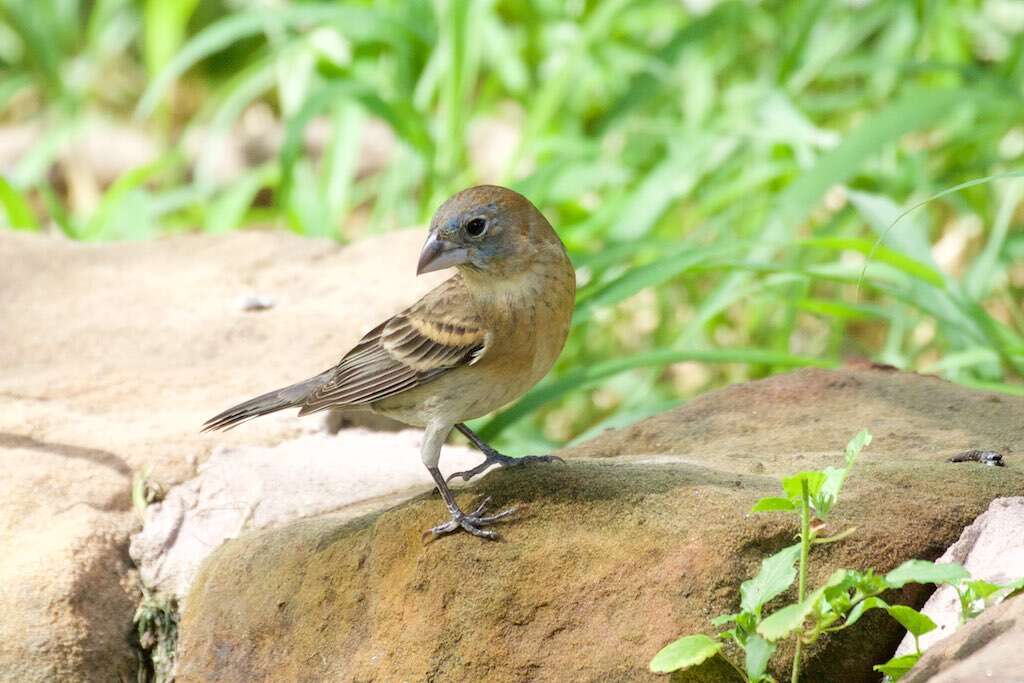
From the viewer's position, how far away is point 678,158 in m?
4.77

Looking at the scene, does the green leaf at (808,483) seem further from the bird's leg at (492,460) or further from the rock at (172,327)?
the rock at (172,327)

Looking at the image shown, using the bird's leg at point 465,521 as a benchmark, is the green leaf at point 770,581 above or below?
above

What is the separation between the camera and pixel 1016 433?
2.78m

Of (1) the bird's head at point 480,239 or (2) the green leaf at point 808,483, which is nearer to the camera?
(2) the green leaf at point 808,483

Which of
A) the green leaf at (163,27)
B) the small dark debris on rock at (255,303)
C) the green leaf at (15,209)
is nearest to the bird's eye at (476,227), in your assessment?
the small dark debris on rock at (255,303)

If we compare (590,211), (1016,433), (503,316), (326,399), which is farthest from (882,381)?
(590,211)

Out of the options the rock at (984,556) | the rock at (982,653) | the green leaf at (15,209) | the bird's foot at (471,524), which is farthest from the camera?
the green leaf at (15,209)

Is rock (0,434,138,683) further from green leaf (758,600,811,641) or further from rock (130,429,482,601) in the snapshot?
green leaf (758,600,811,641)

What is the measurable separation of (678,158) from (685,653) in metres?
3.06

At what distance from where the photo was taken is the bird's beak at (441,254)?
2.73 meters

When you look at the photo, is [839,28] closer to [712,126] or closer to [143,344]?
[712,126]

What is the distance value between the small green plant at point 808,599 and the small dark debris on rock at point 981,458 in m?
0.51

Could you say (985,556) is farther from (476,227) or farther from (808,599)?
(476,227)

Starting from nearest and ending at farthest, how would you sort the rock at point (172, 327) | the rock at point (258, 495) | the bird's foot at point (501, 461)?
the bird's foot at point (501, 461), the rock at point (258, 495), the rock at point (172, 327)
